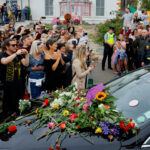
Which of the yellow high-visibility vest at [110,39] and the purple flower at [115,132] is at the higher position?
the yellow high-visibility vest at [110,39]

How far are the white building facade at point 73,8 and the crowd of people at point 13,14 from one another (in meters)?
1.26

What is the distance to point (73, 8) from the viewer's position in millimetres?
29344

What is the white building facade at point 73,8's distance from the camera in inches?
1148

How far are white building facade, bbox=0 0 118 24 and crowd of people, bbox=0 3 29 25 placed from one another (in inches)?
49.5

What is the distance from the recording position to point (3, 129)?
3443 millimetres

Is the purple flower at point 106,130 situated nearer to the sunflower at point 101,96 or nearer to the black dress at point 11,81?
the sunflower at point 101,96

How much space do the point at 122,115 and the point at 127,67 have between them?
7093 mm

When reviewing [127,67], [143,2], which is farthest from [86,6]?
[127,67]

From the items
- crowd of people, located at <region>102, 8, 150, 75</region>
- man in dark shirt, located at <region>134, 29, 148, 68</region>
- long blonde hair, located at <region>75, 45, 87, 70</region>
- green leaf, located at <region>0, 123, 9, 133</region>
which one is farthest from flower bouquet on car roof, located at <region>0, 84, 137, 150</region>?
man in dark shirt, located at <region>134, 29, 148, 68</region>

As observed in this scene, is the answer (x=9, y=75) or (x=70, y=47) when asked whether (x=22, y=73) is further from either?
(x=70, y=47)

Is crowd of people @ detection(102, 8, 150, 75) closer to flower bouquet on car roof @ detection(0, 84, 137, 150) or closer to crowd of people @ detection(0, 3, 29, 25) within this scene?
flower bouquet on car roof @ detection(0, 84, 137, 150)

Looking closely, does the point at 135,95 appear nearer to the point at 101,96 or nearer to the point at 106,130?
the point at 101,96

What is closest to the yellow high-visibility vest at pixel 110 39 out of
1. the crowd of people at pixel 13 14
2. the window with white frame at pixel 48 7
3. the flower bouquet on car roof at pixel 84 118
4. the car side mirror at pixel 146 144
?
the flower bouquet on car roof at pixel 84 118

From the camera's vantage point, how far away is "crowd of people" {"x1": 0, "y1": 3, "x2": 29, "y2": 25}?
79.7 ft
